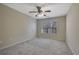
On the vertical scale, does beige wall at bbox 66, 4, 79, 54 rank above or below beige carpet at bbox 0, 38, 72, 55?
above

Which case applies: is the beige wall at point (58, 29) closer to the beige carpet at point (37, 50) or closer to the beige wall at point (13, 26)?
the beige wall at point (13, 26)

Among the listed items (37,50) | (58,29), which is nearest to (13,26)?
(37,50)

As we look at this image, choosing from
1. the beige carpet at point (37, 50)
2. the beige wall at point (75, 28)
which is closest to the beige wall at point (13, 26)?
the beige carpet at point (37, 50)

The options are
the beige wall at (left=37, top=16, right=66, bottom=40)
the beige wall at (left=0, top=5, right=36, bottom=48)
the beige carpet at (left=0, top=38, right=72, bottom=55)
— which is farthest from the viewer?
the beige wall at (left=37, top=16, right=66, bottom=40)

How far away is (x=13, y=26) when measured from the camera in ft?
15.1

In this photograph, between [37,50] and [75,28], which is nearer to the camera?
[75,28]

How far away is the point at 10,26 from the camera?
14.3 feet

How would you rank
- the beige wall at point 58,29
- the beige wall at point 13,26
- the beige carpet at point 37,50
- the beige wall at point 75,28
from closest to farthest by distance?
1. the beige wall at point 75,28
2. the beige carpet at point 37,50
3. the beige wall at point 13,26
4. the beige wall at point 58,29

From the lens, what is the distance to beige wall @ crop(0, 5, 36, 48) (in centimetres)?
387

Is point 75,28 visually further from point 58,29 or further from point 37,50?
point 58,29

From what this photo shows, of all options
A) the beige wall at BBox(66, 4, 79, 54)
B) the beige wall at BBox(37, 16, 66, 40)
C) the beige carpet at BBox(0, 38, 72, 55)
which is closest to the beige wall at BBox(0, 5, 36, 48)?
the beige carpet at BBox(0, 38, 72, 55)

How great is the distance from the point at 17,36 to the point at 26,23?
1.32m

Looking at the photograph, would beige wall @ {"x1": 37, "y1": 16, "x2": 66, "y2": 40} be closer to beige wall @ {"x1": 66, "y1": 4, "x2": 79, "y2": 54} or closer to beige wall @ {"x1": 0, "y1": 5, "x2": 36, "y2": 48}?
beige wall @ {"x1": 0, "y1": 5, "x2": 36, "y2": 48}

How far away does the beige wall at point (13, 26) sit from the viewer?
3871mm
